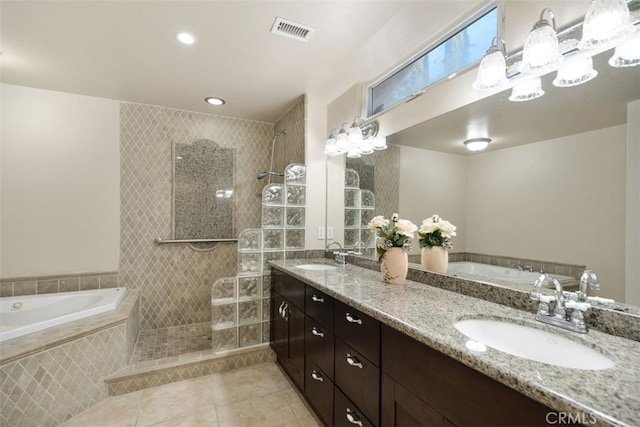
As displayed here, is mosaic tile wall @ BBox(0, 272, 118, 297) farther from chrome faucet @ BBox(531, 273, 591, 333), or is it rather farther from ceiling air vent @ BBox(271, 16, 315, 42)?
chrome faucet @ BBox(531, 273, 591, 333)

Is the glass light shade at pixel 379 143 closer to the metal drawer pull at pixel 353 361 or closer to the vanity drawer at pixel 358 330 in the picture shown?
the vanity drawer at pixel 358 330

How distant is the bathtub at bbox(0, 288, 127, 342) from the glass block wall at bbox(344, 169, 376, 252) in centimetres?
213

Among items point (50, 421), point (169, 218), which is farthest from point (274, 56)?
point (50, 421)

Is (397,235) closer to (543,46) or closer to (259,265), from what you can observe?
(543,46)

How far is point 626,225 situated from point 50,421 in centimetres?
307

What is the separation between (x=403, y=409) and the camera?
3.31 ft

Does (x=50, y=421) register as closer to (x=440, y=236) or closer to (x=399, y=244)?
(x=399, y=244)

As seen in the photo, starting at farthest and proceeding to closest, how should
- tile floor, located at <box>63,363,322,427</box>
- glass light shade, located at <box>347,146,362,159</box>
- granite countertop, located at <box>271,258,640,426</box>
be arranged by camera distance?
glass light shade, located at <box>347,146,362,159</box> → tile floor, located at <box>63,363,322,427</box> → granite countertop, located at <box>271,258,640,426</box>

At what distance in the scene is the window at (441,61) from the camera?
1440mm

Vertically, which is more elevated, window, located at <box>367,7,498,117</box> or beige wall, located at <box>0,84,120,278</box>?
window, located at <box>367,7,498,117</box>

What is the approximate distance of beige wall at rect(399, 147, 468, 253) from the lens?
159 centimetres

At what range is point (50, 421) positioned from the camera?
5.58 ft

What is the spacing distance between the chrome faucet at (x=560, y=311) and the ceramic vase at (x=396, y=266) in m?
0.65

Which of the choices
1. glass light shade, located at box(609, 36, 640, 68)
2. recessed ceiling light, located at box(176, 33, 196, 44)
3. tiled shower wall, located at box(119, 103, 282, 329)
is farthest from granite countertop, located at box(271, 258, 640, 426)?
tiled shower wall, located at box(119, 103, 282, 329)
